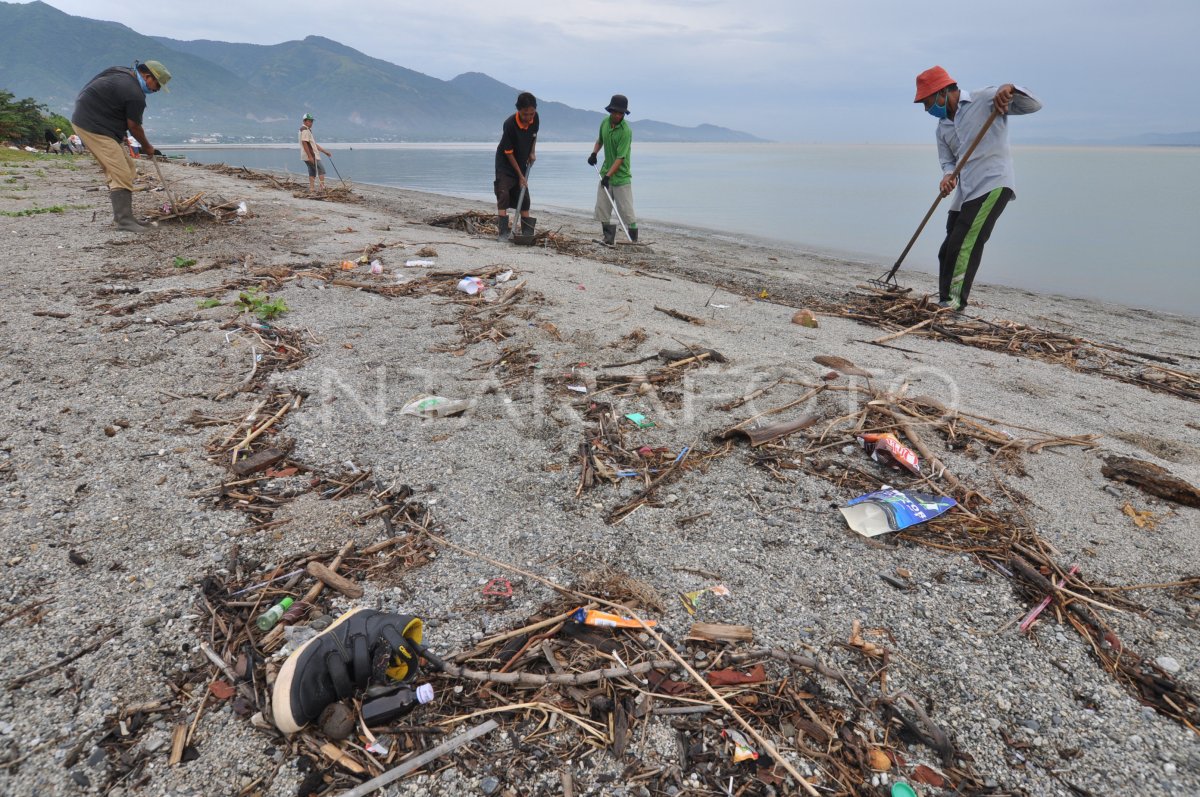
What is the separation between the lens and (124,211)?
895 cm

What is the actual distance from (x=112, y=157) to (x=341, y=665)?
33.0ft

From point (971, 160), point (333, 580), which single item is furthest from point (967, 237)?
point (333, 580)

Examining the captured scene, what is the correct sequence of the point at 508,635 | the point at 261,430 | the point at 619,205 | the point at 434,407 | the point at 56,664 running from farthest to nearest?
the point at 619,205, the point at 434,407, the point at 261,430, the point at 508,635, the point at 56,664

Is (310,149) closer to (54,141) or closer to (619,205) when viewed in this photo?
(619,205)

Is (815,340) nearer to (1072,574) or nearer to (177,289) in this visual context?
(1072,574)

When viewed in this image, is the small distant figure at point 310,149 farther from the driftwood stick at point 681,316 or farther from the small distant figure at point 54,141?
the small distant figure at point 54,141

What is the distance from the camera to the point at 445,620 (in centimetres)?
237

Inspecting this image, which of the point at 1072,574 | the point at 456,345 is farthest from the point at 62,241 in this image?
the point at 1072,574

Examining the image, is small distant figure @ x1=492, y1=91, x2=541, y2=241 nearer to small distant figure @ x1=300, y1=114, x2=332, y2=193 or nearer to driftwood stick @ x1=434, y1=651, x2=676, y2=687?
driftwood stick @ x1=434, y1=651, x2=676, y2=687

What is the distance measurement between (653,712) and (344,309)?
544cm

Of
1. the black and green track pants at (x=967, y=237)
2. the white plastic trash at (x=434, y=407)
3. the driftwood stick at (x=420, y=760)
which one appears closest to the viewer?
the driftwood stick at (x=420, y=760)

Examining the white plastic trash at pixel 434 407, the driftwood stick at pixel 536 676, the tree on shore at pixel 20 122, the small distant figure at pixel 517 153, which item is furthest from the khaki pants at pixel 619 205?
the tree on shore at pixel 20 122

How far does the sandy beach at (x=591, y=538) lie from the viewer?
1.90 meters

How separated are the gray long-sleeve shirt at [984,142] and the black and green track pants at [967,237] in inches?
4.3
